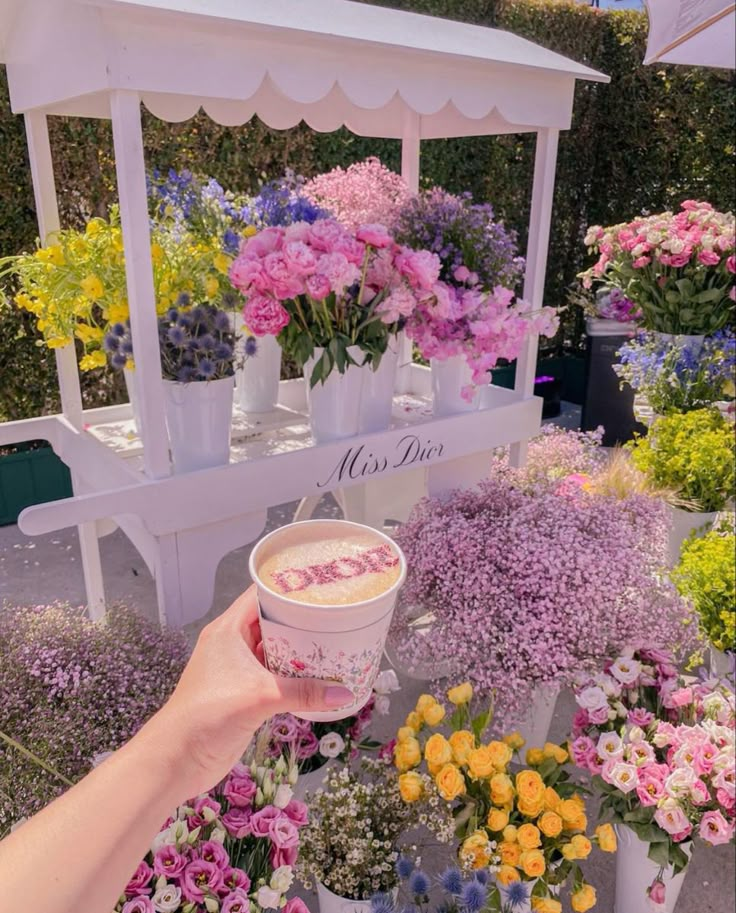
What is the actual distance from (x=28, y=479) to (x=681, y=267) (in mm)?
3652

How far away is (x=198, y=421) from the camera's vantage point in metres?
1.86

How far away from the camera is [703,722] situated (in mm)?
1558

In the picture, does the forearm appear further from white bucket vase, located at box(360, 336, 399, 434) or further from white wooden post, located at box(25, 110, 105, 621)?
white bucket vase, located at box(360, 336, 399, 434)

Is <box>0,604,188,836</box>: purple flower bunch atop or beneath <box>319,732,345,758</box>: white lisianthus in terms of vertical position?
atop

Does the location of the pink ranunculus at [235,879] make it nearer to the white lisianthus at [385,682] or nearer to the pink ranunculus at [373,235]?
the white lisianthus at [385,682]

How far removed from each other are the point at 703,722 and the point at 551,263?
17.3 ft

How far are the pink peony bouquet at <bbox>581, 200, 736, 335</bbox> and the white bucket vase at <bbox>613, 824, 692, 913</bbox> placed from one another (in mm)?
2555

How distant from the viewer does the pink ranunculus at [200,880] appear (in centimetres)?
121

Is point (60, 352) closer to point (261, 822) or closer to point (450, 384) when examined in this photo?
point (450, 384)

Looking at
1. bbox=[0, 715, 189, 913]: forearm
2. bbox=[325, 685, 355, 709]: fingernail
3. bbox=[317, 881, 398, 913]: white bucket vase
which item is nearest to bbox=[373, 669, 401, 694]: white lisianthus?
bbox=[317, 881, 398, 913]: white bucket vase

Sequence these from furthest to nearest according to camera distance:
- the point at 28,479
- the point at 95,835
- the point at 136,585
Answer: the point at 28,479
the point at 136,585
the point at 95,835

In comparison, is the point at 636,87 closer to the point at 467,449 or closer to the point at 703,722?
the point at 467,449

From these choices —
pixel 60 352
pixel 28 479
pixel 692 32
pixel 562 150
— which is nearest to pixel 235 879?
pixel 60 352

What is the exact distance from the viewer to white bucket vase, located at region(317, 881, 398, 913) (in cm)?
147
